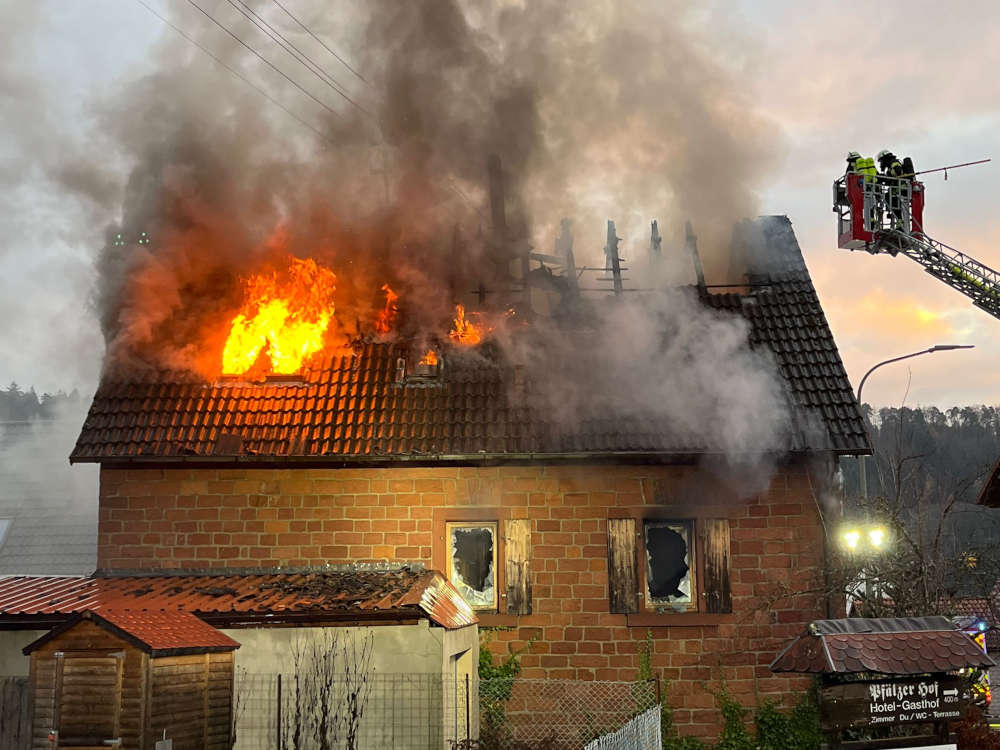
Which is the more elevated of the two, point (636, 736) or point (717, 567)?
point (717, 567)

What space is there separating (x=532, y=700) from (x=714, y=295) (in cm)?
734

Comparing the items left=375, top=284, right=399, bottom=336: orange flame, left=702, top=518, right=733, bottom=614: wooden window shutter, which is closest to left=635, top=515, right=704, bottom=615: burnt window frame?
left=702, top=518, right=733, bottom=614: wooden window shutter

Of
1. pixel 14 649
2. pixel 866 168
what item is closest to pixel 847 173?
pixel 866 168

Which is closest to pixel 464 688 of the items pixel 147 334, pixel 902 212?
pixel 147 334

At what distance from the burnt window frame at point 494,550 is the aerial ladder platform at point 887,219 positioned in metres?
15.2

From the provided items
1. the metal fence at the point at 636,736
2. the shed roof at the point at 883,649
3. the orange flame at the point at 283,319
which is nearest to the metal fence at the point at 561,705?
the metal fence at the point at 636,736

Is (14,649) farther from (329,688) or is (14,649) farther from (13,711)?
(329,688)

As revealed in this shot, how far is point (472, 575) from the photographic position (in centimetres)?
1484

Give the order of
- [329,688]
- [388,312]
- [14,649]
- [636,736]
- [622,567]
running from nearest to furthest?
1. [636,736]
2. [329,688]
3. [14,649]
4. [622,567]
5. [388,312]

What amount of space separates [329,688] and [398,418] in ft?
15.6

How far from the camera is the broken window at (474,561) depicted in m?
14.7

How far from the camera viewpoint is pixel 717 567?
14.6 m

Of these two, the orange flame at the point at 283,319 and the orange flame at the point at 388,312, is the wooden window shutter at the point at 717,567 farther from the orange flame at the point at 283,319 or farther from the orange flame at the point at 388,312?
the orange flame at the point at 283,319

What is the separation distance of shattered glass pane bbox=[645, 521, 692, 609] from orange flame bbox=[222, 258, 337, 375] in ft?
20.1
